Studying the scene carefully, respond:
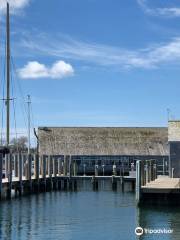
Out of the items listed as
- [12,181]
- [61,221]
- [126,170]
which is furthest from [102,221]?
[126,170]

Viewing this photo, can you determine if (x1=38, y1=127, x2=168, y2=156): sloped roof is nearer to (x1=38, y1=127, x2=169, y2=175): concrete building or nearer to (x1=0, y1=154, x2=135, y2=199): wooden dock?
(x1=38, y1=127, x2=169, y2=175): concrete building

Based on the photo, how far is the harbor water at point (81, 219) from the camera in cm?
3017

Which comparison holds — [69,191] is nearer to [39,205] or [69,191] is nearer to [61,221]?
[39,205]

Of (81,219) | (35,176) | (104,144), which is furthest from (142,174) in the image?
(104,144)

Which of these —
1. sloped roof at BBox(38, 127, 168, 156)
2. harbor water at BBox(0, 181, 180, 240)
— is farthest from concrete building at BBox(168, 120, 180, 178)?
sloped roof at BBox(38, 127, 168, 156)

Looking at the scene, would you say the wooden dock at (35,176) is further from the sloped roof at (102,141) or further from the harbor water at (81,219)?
the sloped roof at (102,141)

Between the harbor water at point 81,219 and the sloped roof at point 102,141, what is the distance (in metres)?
34.7

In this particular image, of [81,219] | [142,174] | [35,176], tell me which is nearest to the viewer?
[81,219]

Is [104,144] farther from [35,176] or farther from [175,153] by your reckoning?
[175,153]

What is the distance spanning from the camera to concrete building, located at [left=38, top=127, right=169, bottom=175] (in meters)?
84.9

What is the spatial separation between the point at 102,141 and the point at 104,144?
2.13 feet

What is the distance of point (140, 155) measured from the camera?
279ft

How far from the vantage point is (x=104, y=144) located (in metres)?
86.3

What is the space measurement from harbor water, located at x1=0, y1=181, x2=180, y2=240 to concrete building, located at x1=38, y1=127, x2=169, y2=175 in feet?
112
